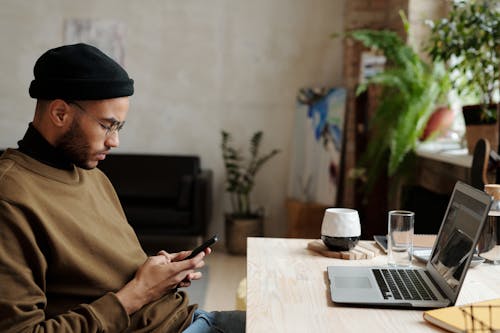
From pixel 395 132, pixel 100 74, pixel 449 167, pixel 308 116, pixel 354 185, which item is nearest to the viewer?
pixel 100 74

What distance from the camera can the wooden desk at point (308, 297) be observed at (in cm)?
121

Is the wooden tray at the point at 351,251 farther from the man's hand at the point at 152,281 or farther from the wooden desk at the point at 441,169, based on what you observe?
the wooden desk at the point at 441,169

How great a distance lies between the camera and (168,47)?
18.7 ft

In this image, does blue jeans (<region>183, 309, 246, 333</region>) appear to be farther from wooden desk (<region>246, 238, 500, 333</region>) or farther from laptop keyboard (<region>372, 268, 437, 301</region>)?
laptop keyboard (<region>372, 268, 437, 301</region>)

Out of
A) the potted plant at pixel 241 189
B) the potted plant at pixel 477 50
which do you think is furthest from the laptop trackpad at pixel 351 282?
the potted plant at pixel 241 189

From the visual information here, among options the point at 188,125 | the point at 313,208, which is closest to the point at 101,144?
the point at 313,208

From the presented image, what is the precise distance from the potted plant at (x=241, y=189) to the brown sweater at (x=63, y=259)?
3723 mm

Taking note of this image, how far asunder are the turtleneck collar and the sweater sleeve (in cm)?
19

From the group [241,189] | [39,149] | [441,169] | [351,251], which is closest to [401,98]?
[441,169]

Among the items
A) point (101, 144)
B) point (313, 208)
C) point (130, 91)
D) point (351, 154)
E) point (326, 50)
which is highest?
point (326, 50)

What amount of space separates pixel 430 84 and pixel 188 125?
7.99 feet

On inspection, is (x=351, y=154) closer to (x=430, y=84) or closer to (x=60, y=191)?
(x=430, y=84)

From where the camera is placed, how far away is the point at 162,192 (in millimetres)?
5410

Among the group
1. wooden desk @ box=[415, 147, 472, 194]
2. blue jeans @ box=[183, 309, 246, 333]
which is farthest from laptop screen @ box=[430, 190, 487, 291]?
wooden desk @ box=[415, 147, 472, 194]
